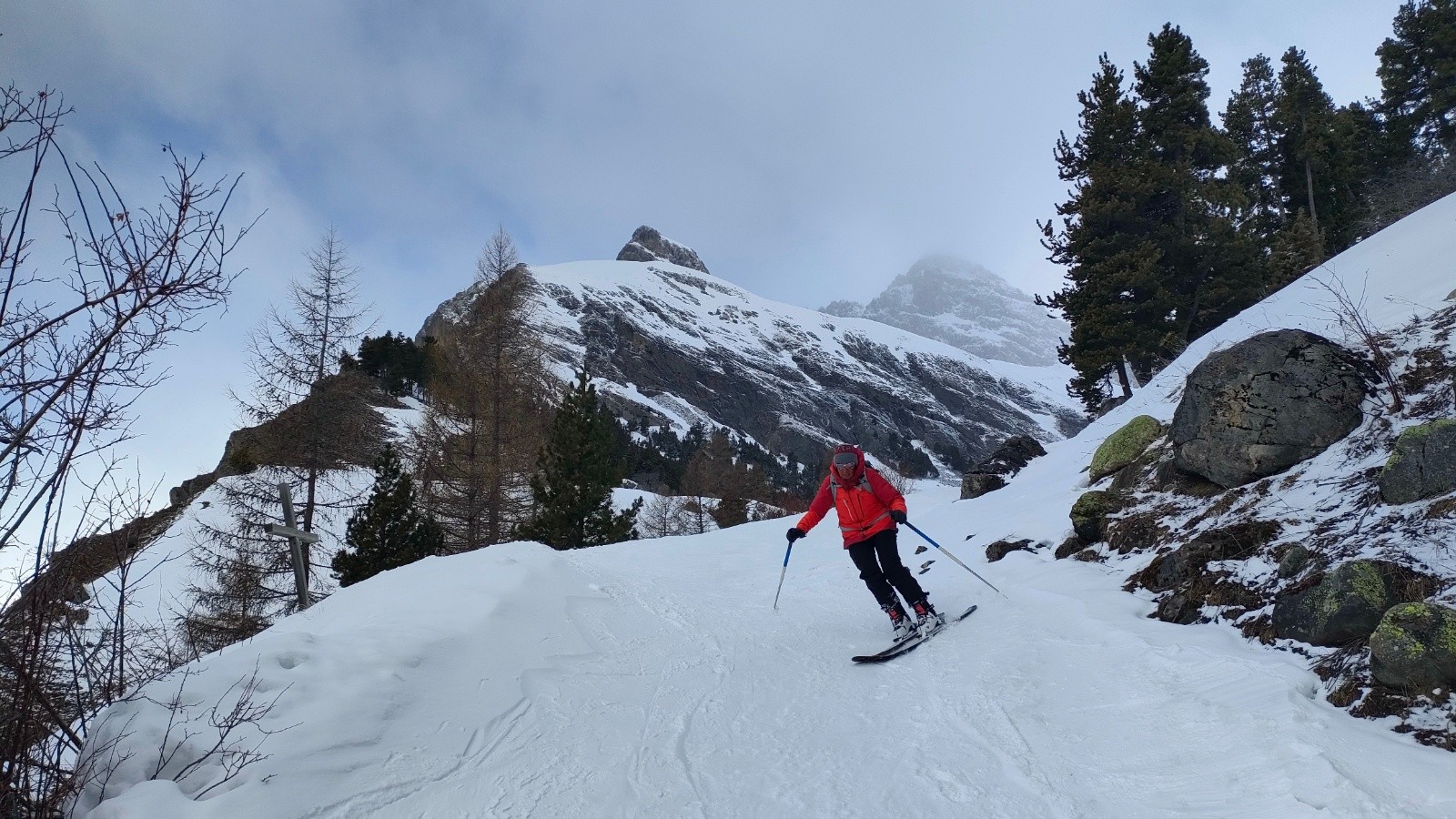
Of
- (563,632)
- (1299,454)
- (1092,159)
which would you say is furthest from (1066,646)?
(1092,159)

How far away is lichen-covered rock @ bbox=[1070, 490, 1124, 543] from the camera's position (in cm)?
761

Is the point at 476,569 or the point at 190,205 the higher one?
the point at 190,205

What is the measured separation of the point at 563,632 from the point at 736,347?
166 m

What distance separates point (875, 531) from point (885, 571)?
440 mm

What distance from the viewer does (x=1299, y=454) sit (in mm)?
6000

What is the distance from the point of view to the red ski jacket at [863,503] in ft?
22.7

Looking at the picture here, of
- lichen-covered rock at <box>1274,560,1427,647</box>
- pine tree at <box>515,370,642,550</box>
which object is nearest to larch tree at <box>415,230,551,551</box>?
pine tree at <box>515,370,642,550</box>

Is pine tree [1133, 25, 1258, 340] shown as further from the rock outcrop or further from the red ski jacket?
the red ski jacket

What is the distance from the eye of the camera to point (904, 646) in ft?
20.0

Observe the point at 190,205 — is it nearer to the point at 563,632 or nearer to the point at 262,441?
the point at 563,632

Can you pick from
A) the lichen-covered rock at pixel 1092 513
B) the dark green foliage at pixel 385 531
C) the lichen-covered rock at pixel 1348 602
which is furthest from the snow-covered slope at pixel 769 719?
the dark green foliage at pixel 385 531

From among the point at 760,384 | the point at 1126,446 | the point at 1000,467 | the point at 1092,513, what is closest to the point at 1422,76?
the point at 1000,467

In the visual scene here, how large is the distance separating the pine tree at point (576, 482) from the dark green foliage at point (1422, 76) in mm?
33098

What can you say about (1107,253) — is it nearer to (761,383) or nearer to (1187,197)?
(1187,197)
